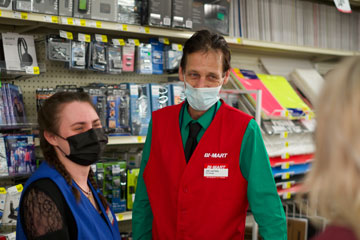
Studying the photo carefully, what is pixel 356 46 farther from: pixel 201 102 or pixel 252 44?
pixel 201 102

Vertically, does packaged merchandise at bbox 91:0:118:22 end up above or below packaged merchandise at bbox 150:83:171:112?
above

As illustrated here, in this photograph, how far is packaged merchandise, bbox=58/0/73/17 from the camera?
254 centimetres

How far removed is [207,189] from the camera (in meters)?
1.77

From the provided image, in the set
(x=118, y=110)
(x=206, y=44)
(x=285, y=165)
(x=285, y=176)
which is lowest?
(x=285, y=176)

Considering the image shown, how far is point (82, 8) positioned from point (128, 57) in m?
0.53

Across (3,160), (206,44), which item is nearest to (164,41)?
(206,44)

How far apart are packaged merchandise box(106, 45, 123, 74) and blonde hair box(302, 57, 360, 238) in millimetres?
2341

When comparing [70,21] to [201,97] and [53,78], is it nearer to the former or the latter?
[53,78]

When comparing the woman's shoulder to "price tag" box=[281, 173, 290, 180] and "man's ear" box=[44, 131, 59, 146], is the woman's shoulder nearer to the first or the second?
"man's ear" box=[44, 131, 59, 146]

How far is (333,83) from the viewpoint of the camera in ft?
2.36

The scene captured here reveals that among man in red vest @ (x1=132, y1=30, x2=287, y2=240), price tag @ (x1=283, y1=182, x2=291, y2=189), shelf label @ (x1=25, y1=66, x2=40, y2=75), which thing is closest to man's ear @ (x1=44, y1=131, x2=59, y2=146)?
man in red vest @ (x1=132, y1=30, x2=287, y2=240)

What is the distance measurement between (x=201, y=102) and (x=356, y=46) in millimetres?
3630

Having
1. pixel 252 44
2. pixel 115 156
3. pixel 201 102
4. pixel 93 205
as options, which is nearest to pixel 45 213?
pixel 93 205

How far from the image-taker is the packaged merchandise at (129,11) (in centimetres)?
283
